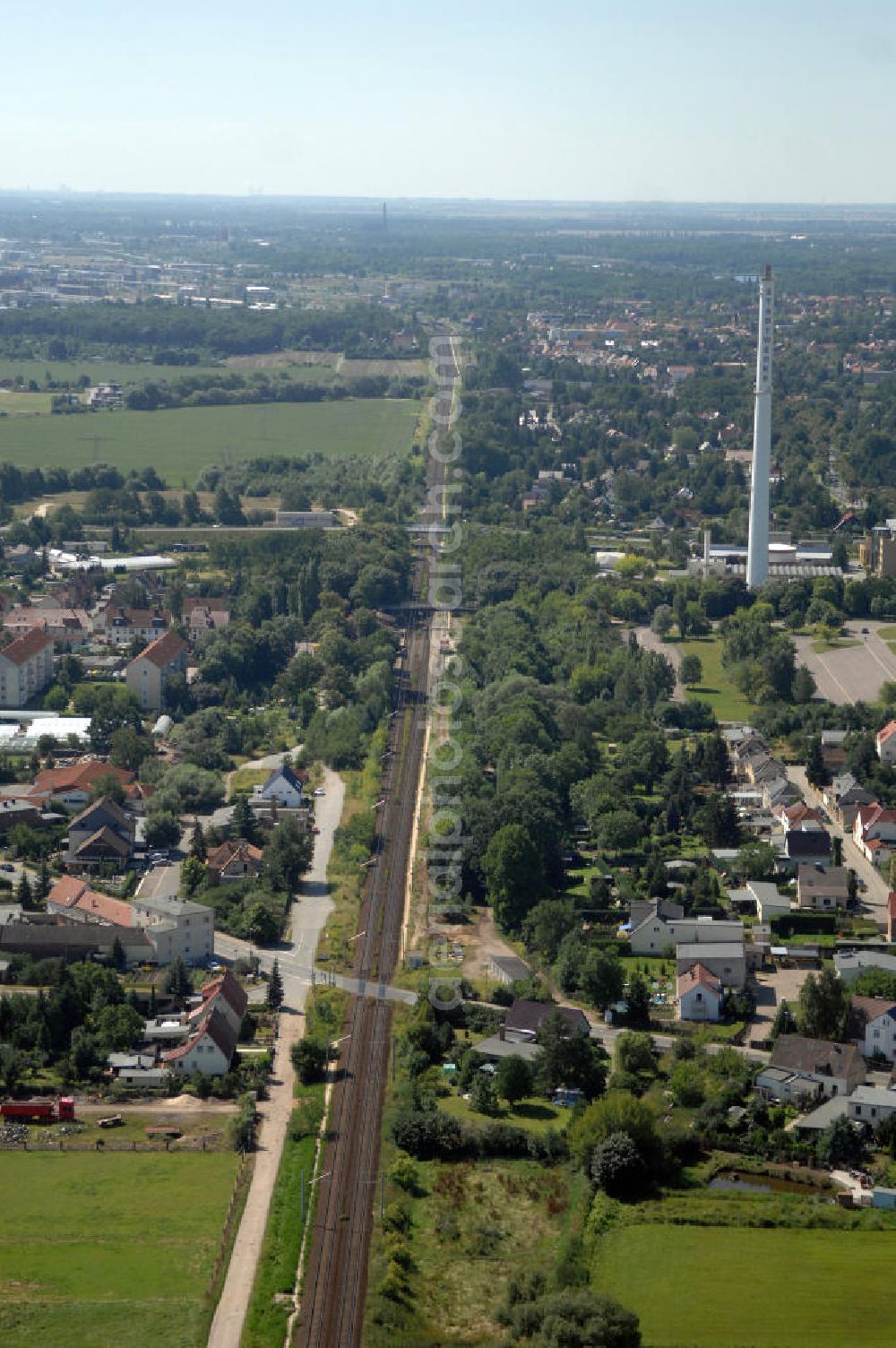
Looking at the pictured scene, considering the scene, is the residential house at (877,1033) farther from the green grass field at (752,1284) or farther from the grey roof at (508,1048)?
the green grass field at (752,1284)

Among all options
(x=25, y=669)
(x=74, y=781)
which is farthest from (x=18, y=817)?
(x=25, y=669)

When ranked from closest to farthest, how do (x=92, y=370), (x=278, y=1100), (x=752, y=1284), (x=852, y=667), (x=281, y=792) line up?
(x=752, y=1284) < (x=278, y=1100) < (x=281, y=792) < (x=852, y=667) < (x=92, y=370)

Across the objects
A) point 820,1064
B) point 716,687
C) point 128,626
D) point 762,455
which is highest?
point 762,455

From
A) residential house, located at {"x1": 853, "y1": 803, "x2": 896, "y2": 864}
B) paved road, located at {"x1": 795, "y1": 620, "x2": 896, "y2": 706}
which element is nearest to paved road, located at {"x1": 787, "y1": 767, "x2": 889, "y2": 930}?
residential house, located at {"x1": 853, "y1": 803, "x2": 896, "y2": 864}

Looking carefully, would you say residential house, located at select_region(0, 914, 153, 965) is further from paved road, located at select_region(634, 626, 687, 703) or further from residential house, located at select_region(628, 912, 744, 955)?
paved road, located at select_region(634, 626, 687, 703)

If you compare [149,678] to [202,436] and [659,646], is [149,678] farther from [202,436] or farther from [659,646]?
[202,436]

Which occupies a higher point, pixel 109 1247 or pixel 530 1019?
pixel 530 1019

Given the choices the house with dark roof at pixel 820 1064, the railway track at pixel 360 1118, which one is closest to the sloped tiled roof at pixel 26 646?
the railway track at pixel 360 1118

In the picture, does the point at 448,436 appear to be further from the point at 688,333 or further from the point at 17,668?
the point at 688,333
